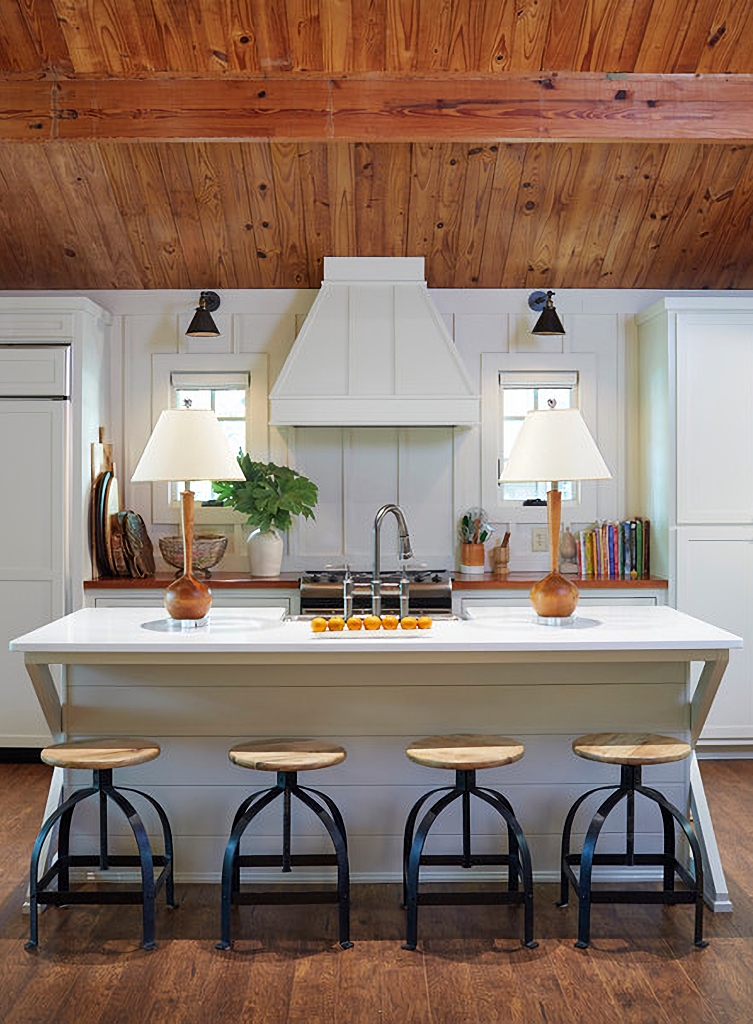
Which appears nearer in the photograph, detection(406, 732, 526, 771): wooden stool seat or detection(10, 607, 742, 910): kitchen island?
detection(406, 732, 526, 771): wooden stool seat

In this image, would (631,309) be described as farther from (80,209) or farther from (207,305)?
(80,209)

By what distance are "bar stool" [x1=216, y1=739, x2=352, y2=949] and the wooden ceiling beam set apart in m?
2.46

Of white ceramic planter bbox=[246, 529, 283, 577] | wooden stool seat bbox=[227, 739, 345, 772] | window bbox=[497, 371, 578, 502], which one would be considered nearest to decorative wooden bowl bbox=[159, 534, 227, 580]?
white ceramic planter bbox=[246, 529, 283, 577]

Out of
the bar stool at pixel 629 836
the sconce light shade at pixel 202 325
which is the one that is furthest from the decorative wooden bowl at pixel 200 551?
the bar stool at pixel 629 836

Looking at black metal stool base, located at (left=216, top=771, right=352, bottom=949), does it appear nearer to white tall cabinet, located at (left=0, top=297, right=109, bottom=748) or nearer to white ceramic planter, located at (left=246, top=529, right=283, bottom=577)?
white ceramic planter, located at (left=246, top=529, right=283, bottom=577)

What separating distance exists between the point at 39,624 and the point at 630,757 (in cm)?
309

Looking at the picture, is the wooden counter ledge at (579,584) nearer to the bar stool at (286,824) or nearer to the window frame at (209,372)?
the window frame at (209,372)

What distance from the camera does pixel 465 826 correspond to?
3160 mm

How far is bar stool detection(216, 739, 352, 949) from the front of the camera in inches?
117

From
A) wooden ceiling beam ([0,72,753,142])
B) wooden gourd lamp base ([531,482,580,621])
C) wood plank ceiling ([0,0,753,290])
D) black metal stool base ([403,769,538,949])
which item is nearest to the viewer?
black metal stool base ([403,769,538,949])

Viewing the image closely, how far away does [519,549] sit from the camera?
5555 mm

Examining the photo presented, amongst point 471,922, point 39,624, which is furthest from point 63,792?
point 39,624

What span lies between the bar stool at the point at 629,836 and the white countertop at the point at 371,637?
31 centimetres

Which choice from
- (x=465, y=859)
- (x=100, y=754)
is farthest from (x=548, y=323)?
(x=100, y=754)
